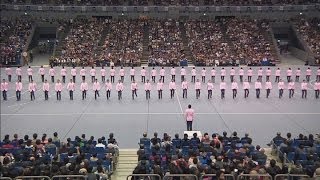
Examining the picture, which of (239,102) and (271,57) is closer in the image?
(239,102)

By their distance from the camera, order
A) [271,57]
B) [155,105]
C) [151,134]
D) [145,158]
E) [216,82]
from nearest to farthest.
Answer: [145,158], [151,134], [155,105], [216,82], [271,57]

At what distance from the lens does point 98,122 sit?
2308 cm

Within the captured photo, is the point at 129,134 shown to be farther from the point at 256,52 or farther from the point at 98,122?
the point at 256,52

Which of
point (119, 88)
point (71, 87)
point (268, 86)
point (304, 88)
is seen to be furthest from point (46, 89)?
point (304, 88)

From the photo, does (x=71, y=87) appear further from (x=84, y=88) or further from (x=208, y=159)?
(x=208, y=159)

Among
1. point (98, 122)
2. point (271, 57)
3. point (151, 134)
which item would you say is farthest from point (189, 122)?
point (271, 57)

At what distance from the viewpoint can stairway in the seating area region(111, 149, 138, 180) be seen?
1584 cm

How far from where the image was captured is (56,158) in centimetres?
1371

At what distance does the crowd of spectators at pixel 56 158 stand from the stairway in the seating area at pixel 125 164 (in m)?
0.51

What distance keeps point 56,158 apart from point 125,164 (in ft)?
12.8

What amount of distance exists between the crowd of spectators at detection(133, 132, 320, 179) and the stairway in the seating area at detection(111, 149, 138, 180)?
1.06 metres

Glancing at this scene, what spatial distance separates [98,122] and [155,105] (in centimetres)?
487

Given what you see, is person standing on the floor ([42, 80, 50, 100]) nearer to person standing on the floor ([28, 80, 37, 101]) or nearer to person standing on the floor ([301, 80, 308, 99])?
person standing on the floor ([28, 80, 37, 101])

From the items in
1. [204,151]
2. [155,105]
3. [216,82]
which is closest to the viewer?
[204,151]
